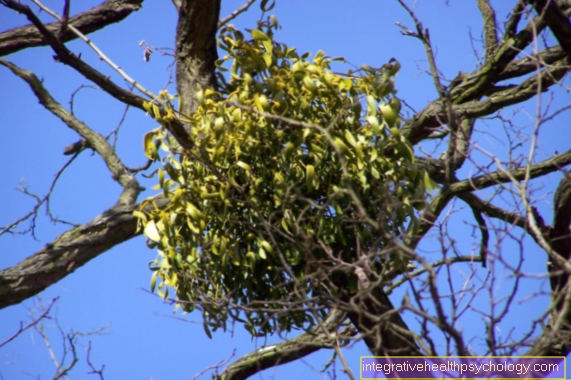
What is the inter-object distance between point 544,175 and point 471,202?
0.28 m

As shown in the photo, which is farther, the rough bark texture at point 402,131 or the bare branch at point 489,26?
the bare branch at point 489,26

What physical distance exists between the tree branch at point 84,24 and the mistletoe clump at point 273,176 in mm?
1036

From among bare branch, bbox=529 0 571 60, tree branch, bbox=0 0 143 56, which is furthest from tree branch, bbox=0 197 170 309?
bare branch, bbox=529 0 571 60

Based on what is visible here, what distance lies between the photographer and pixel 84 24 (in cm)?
269

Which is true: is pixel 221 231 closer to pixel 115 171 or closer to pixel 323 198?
pixel 323 198

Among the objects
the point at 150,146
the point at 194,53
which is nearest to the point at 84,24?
the point at 194,53

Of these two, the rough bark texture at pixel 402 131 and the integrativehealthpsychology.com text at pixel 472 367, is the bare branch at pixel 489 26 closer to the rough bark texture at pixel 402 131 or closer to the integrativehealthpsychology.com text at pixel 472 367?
the rough bark texture at pixel 402 131

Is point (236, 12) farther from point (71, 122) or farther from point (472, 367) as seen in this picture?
point (472, 367)

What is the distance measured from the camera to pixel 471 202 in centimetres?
260

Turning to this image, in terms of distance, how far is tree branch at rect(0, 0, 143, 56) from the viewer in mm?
2693

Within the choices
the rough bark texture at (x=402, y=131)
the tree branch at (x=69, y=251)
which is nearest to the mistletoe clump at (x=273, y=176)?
the rough bark texture at (x=402, y=131)

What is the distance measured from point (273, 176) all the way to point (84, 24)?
136cm

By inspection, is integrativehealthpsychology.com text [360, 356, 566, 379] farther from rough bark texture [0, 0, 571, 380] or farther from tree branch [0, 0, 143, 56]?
tree branch [0, 0, 143, 56]

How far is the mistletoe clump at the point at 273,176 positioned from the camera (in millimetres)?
1680
